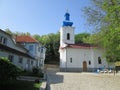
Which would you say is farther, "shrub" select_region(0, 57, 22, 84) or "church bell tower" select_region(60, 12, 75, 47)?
Answer: "church bell tower" select_region(60, 12, 75, 47)

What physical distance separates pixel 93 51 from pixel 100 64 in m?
4.06

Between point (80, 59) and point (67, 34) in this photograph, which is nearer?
point (80, 59)

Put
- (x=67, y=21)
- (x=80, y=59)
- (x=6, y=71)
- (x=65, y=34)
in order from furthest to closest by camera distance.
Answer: (x=67, y=21)
(x=65, y=34)
(x=80, y=59)
(x=6, y=71)

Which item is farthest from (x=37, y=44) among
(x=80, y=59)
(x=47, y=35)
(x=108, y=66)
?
(x=47, y=35)

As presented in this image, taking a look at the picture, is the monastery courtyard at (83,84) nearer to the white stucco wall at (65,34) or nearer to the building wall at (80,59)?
the building wall at (80,59)

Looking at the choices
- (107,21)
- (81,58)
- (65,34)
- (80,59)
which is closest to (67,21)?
(65,34)

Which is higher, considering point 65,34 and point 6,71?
point 65,34

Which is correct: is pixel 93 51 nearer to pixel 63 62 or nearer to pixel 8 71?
pixel 63 62

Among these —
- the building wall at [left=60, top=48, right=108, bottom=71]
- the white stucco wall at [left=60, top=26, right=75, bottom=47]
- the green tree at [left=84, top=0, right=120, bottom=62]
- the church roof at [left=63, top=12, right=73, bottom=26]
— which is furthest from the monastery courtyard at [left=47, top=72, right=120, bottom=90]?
the church roof at [left=63, top=12, right=73, bottom=26]

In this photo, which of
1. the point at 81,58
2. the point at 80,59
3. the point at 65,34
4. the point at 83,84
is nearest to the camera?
the point at 83,84

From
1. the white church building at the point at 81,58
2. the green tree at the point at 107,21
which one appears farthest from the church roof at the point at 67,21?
the green tree at the point at 107,21

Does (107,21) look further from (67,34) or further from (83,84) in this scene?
(67,34)

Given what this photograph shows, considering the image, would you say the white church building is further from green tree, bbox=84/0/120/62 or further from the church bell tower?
green tree, bbox=84/0/120/62

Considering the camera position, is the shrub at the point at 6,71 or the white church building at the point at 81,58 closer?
the shrub at the point at 6,71
